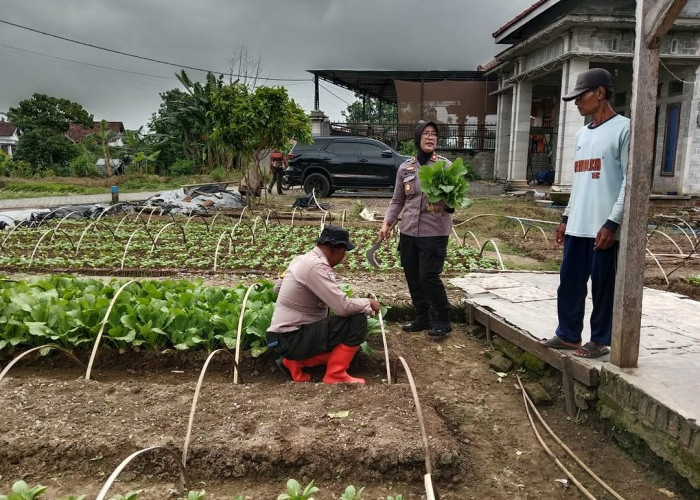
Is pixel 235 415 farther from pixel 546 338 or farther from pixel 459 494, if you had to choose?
pixel 546 338

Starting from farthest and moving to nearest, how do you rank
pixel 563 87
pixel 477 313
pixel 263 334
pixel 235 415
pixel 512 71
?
pixel 512 71, pixel 563 87, pixel 477 313, pixel 263 334, pixel 235 415

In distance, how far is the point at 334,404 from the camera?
3.00 metres

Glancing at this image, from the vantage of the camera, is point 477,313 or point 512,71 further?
point 512,71

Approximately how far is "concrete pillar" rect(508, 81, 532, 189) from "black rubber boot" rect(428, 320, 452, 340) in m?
12.6

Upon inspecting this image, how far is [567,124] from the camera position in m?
12.7

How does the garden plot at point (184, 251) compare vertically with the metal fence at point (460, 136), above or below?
below

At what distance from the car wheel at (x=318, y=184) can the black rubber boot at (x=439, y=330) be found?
1134 centimetres

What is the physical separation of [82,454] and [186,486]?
0.67 metres

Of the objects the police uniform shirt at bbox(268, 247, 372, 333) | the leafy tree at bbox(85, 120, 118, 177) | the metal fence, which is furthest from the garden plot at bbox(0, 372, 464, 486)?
the leafy tree at bbox(85, 120, 118, 177)

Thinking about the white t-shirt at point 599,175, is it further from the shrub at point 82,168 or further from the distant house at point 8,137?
the distant house at point 8,137

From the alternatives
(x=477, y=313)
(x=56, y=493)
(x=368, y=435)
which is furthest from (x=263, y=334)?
(x=477, y=313)

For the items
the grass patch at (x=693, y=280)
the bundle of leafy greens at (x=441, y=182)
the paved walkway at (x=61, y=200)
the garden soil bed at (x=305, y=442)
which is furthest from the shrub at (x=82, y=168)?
the grass patch at (x=693, y=280)

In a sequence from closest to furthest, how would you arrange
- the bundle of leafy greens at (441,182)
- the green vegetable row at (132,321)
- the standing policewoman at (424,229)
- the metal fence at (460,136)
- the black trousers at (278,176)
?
the green vegetable row at (132,321) < the bundle of leafy greens at (441,182) < the standing policewoman at (424,229) < the black trousers at (278,176) < the metal fence at (460,136)

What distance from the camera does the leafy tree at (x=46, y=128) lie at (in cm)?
2895
